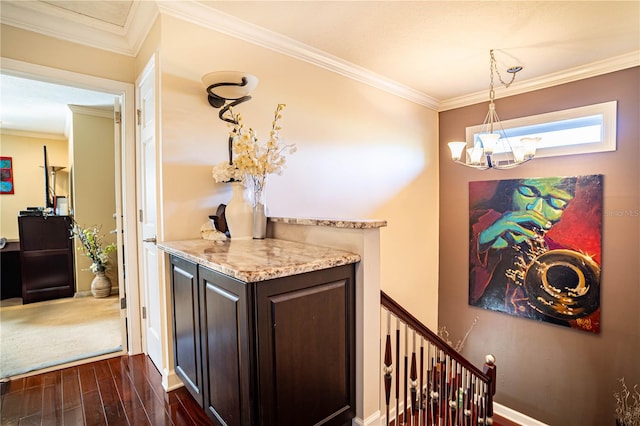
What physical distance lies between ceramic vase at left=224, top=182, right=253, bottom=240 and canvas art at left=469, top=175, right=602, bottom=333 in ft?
9.55

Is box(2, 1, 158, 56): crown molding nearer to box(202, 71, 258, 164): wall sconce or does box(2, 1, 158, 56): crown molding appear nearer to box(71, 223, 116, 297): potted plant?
box(202, 71, 258, 164): wall sconce

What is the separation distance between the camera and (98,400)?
1.84 meters

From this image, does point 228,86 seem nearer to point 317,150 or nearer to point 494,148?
point 317,150

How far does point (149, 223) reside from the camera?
2209mm

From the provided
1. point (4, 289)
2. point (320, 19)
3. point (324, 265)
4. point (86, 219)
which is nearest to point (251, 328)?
point (324, 265)

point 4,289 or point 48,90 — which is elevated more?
point 48,90

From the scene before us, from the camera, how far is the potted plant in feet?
13.3

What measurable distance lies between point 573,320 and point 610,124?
191 cm

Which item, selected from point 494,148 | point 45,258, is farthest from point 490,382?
point 45,258

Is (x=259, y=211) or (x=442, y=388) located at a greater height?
(x=259, y=211)

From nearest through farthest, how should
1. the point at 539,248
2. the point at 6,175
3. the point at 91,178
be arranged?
the point at 539,248, the point at 91,178, the point at 6,175

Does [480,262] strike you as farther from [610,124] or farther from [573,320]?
[610,124]

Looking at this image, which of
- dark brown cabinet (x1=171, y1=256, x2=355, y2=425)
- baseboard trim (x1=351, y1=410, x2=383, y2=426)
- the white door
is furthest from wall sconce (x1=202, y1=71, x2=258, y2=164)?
baseboard trim (x1=351, y1=410, x2=383, y2=426)

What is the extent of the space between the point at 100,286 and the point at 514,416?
17.3ft
